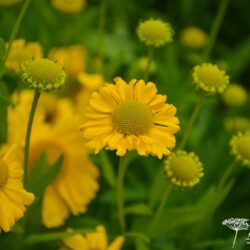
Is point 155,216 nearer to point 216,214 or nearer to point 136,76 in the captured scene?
point 216,214

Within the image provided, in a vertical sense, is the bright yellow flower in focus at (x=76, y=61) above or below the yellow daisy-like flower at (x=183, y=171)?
above

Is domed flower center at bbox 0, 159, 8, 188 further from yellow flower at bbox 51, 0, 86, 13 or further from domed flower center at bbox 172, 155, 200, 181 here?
yellow flower at bbox 51, 0, 86, 13

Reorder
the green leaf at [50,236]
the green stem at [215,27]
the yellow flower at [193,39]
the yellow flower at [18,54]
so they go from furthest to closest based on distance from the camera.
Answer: the yellow flower at [193,39] → the green stem at [215,27] → the yellow flower at [18,54] → the green leaf at [50,236]

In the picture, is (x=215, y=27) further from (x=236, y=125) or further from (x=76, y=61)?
(x=76, y=61)

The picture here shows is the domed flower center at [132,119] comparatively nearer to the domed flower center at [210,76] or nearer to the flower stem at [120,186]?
the flower stem at [120,186]

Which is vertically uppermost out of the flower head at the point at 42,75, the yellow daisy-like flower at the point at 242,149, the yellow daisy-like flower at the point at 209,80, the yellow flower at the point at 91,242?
the yellow daisy-like flower at the point at 209,80

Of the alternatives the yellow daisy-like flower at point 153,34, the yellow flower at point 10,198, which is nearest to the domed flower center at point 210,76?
the yellow daisy-like flower at point 153,34
